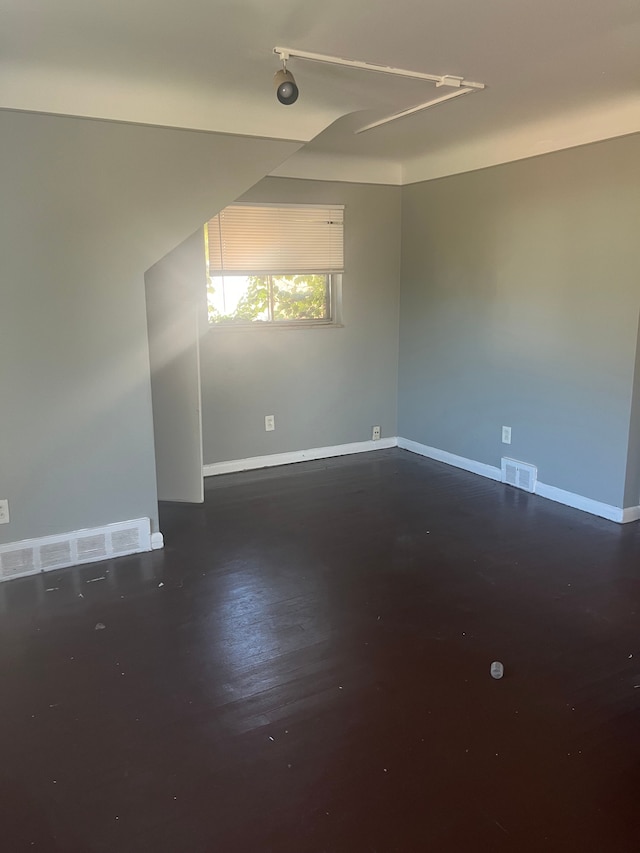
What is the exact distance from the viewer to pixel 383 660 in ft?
7.95

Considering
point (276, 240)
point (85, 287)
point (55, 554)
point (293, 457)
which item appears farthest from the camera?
point (293, 457)

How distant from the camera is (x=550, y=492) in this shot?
4160 mm

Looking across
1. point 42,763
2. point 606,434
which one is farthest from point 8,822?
point 606,434

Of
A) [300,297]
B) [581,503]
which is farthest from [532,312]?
[300,297]

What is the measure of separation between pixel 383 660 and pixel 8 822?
4.31ft

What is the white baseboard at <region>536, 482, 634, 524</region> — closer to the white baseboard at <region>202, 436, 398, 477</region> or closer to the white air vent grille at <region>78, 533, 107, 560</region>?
the white baseboard at <region>202, 436, 398, 477</region>

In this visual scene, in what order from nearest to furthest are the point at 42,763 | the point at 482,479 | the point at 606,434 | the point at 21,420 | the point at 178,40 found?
the point at 42,763, the point at 178,40, the point at 21,420, the point at 606,434, the point at 482,479

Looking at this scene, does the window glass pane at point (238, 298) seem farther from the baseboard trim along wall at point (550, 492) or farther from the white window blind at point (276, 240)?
the baseboard trim along wall at point (550, 492)

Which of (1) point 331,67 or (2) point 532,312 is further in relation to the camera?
(2) point 532,312

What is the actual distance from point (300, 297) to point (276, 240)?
0.51 meters

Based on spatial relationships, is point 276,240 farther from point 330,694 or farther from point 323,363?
point 330,694

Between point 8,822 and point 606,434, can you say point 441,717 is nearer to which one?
point 8,822

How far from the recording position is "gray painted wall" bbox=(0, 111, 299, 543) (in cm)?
292

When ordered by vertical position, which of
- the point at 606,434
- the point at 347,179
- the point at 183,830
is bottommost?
the point at 183,830
